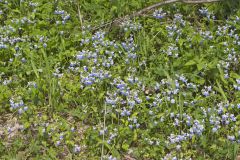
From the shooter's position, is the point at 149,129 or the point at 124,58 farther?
the point at 124,58

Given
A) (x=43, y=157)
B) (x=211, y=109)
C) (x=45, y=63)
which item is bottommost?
(x=43, y=157)

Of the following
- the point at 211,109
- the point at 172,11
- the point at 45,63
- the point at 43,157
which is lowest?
the point at 43,157

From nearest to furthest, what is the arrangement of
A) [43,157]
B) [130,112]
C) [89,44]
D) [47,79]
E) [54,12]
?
[43,157], [130,112], [47,79], [89,44], [54,12]

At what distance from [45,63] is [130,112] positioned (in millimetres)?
1084

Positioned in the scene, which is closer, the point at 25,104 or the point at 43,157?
the point at 43,157

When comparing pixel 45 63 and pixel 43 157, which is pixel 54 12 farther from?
pixel 43 157

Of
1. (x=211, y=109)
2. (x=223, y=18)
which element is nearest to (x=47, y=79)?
(x=211, y=109)

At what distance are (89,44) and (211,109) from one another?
1511mm

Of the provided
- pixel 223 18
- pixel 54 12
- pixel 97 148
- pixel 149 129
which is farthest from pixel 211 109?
pixel 54 12

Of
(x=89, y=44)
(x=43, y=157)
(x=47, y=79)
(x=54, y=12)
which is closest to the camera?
(x=43, y=157)

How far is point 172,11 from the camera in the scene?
5094 millimetres

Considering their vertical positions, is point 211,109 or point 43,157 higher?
point 211,109

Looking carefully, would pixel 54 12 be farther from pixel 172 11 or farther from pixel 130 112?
pixel 130 112

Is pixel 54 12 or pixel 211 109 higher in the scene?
pixel 54 12
